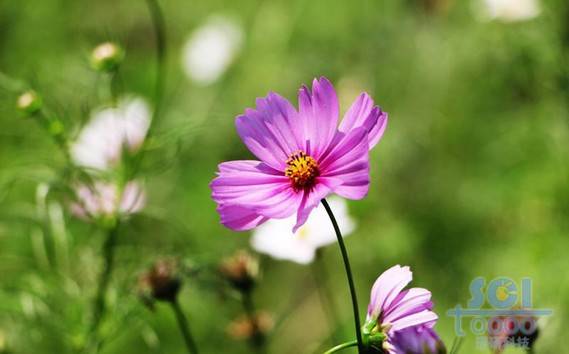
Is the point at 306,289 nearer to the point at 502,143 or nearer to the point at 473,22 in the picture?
the point at 502,143

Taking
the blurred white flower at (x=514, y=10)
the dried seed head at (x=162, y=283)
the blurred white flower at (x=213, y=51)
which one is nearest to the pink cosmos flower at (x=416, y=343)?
the dried seed head at (x=162, y=283)

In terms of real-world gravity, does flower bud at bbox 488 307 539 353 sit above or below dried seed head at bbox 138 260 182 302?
below

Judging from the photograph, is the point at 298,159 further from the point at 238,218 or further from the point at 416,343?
the point at 416,343

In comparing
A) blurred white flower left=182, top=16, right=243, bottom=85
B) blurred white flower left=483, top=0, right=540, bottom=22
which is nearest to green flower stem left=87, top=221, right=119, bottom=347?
blurred white flower left=483, top=0, right=540, bottom=22

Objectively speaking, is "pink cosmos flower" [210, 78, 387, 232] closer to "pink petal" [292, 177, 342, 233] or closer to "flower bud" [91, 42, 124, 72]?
Answer: "pink petal" [292, 177, 342, 233]

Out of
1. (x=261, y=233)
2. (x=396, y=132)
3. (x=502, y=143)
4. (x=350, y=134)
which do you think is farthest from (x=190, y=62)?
(x=350, y=134)

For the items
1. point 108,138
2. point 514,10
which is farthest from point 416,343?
point 514,10

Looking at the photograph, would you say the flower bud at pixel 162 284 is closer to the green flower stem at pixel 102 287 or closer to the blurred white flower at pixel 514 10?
the green flower stem at pixel 102 287
